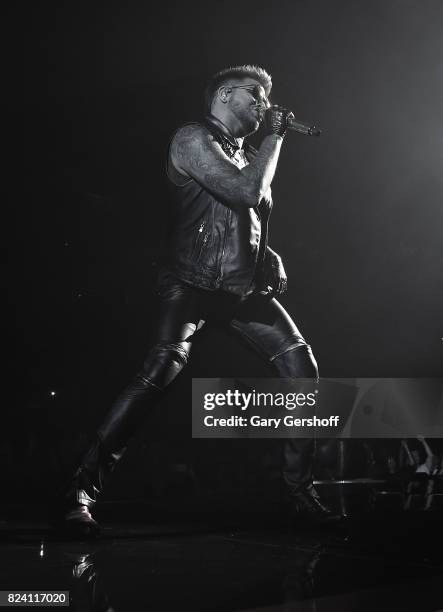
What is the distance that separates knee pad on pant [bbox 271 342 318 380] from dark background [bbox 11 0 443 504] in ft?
3.16

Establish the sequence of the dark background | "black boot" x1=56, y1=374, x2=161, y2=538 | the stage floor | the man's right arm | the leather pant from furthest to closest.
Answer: the dark background → the man's right arm → the leather pant → "black boot" x1=56, y1=374, x2=161, y2=538 → the stage floor

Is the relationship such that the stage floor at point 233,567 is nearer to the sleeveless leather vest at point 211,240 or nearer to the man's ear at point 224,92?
the sleeveless leather vest at point 211,240

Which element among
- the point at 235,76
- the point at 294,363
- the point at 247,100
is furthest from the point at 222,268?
the point at 235,76

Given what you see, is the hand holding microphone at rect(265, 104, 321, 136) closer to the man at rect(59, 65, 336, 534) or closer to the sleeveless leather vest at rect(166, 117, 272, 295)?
the man at rect(59, 65, 336, 534)

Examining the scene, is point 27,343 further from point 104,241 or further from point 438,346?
point 438,346

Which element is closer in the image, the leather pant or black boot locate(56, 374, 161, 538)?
black boot locate(56, 374, 161, 538)

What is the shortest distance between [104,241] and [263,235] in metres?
4.26

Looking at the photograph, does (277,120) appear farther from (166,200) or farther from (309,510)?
(309,510)

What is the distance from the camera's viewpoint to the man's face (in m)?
3.32

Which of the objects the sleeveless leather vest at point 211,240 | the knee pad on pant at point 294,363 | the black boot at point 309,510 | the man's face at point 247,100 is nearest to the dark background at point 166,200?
the sleeveless leather vest at point 211,240

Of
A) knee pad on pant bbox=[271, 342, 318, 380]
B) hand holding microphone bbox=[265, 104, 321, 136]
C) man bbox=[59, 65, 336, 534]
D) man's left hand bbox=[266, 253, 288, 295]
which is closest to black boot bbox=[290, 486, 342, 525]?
man bbox=[59, 65, 336, 534]

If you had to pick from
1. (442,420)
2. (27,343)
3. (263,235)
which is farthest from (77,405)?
(263,235)

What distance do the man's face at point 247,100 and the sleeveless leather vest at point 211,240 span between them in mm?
138

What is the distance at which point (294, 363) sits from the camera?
3.23 meters
